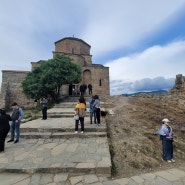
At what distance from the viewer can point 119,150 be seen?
5750mm

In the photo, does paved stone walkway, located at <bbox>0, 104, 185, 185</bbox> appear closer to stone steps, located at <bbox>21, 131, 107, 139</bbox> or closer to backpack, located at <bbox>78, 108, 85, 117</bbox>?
stone steps, located at <bbox>21, 131, 107, 139</bbox>

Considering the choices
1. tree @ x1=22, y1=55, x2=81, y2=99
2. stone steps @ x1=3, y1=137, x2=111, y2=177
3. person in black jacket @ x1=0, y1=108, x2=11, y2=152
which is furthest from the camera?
tree @ x1=22, y1=55, x2=81, y2=99

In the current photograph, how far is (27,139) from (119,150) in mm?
3783

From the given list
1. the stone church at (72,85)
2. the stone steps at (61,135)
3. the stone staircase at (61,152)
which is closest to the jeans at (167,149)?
the stone staircase at (61,152)

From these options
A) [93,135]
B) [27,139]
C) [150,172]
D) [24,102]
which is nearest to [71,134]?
[93,135]

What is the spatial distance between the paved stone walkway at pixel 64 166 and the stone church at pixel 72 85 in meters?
22.4

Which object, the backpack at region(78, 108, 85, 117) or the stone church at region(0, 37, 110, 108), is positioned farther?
the stone church at region(0, 37, 110, 108)

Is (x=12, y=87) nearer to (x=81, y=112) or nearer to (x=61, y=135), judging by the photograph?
(x=61, y=135)

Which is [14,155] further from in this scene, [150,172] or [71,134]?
[150,172]

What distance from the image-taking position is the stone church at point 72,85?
28906mm

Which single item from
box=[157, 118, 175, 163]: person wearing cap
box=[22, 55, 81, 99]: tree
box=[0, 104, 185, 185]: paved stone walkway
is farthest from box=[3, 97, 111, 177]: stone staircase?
box=[22, 55, 81, 99]: tree

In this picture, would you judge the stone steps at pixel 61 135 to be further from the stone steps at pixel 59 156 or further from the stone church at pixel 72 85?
the stone church at pixel 72 85

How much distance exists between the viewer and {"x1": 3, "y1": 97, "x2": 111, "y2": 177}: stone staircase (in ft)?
14.2

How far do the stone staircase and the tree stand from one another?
→ 11.3 meters
